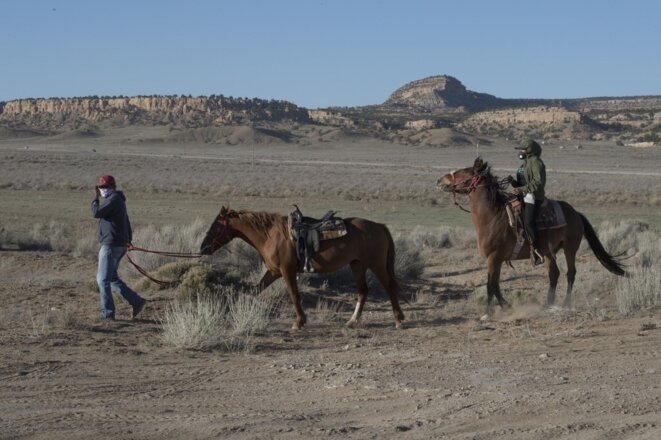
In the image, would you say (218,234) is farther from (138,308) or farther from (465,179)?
(465,179)

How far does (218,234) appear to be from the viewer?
1203 cm

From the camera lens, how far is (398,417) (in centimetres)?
729

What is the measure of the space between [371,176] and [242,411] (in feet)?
165

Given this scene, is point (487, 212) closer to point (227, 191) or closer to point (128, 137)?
point (227, 191)

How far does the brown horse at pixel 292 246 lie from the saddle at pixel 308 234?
0.22 feet

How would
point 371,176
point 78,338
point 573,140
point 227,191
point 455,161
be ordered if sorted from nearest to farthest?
point 78,338, point 227,191, point 371,176, point 455,161, point 573,140

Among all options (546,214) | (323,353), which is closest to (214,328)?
(323,353)

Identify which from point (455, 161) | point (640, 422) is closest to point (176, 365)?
point (640, 422)

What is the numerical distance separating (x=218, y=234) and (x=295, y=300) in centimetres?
132

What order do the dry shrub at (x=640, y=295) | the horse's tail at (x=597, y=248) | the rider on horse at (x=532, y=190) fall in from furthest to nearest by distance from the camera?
the horse's tail at (x=597, y=248) → the rider on horse at (x=532, y=190) → the dry shrub at (x=640, y=295)

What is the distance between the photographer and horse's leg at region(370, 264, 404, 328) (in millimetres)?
12109

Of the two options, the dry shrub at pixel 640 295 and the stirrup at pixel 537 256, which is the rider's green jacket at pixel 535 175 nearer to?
the stirrup at pixel 537 256

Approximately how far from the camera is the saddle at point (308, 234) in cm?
1180

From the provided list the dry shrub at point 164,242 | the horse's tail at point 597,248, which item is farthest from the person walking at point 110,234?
the horse's tail at point 597,248
